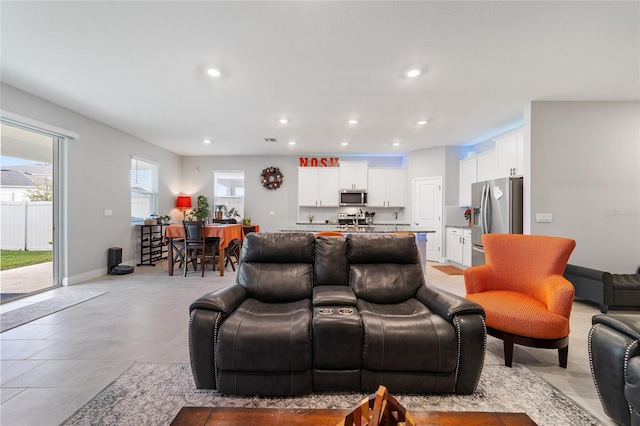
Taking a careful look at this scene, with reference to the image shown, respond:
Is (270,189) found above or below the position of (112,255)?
above

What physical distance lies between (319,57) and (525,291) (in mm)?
2937

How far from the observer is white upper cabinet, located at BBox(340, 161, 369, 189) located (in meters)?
6.77

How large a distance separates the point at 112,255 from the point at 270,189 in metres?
3.71

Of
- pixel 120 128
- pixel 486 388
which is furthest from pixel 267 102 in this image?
pixel 486 388

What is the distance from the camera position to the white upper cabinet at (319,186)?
684cm

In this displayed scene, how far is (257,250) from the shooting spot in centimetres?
229

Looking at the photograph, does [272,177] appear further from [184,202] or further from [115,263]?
[115,263]

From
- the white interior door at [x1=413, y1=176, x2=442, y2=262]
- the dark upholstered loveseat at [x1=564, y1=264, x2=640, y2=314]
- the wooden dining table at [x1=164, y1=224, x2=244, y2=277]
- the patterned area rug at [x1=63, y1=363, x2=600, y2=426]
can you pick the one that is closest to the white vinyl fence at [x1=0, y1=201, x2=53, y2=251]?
the wooden dining table at [x1=164, y1=224, x2=244, y2=277]

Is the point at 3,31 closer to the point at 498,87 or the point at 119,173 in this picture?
the point at 119,173

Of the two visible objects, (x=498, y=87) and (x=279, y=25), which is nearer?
(x=279, y=25)

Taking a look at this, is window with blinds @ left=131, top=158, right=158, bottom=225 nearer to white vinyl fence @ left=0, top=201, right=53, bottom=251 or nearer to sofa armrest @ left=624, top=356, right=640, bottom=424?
white vinyl fence @ left=0, top=201, right=53, bottom=251

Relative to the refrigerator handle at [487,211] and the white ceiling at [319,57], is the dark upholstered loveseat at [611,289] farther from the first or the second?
the white ceiling at [319,57]

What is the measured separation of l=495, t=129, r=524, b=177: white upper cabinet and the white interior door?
1.52 metres

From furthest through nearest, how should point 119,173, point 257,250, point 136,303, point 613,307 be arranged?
1. point 119,173
2. point 136,303
3. point 613,307
4. point 257,250
